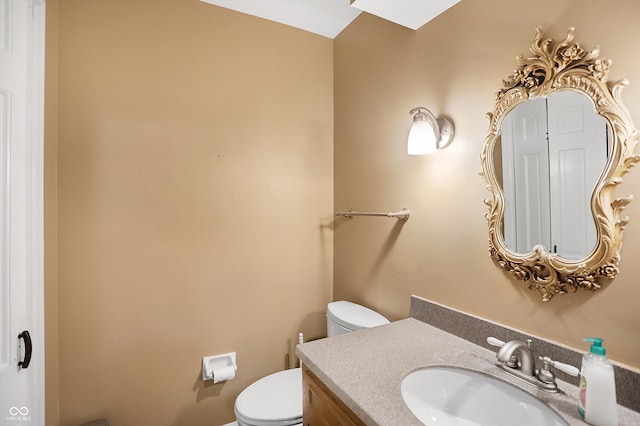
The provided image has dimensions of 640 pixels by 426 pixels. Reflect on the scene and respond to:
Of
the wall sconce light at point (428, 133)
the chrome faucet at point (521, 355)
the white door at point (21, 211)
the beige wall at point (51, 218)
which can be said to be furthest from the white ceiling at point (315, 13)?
the chrome faucet at point (521, 355)

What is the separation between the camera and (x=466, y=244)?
1.22 m

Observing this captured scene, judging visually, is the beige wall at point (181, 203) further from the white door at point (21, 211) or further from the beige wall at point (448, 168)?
the beige wall at point (448, 168)

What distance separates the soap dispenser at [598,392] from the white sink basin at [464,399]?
0.38ft

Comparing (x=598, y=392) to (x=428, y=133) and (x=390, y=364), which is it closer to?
(x=390, y=364)

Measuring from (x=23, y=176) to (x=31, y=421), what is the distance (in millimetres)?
1007

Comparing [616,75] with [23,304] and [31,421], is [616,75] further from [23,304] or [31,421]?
[31,421]

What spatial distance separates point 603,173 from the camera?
83 cm

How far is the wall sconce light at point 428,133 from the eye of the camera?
1.28 meters

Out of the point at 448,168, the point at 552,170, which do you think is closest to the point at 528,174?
the point at 552,170

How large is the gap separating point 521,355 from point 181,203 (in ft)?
5.74

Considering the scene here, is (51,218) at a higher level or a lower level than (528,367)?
higher

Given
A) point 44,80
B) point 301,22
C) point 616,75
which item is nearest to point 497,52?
point 616,75

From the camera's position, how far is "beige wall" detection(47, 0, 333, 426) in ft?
4.93

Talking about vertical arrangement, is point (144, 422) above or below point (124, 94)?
below
